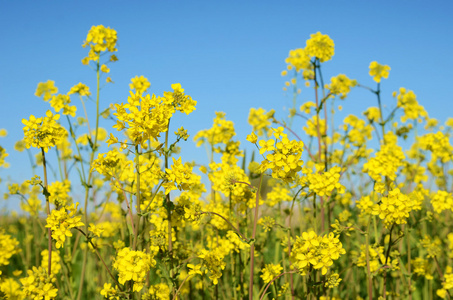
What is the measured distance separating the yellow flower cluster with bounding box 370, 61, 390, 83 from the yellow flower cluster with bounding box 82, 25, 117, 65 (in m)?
3.28

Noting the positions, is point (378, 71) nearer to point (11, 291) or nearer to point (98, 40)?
point (98, 40)

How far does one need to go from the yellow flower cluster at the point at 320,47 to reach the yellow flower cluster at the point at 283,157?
2642 mm

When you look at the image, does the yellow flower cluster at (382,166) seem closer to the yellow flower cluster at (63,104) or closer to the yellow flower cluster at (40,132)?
the yellow flower cluster at (40,132)

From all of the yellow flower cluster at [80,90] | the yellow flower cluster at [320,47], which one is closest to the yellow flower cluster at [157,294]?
the yellow flower cluster at [80,90]

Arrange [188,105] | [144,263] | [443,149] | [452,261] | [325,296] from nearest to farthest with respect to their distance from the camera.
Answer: [144,263] < [188,105] < [325,296] < [452,261] < [443,149]

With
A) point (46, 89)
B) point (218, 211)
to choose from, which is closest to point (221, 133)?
point (218, 211)

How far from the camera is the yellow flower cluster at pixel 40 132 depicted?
2857mm

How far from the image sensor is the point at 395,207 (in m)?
2.88

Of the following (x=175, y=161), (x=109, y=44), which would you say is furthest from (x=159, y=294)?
(x=109, y=44)

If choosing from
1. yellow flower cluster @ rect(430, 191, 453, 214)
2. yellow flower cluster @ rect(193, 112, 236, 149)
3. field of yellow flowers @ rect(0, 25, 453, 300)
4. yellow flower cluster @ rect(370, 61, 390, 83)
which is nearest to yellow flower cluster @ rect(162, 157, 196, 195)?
field of yellow flowers @ rect(0, 25, 453, 300)

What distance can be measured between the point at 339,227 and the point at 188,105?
4.70 ft

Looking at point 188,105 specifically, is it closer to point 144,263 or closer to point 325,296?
point 144,263

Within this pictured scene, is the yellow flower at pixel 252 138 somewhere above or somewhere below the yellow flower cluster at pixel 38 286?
above

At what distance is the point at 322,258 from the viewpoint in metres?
2.33
